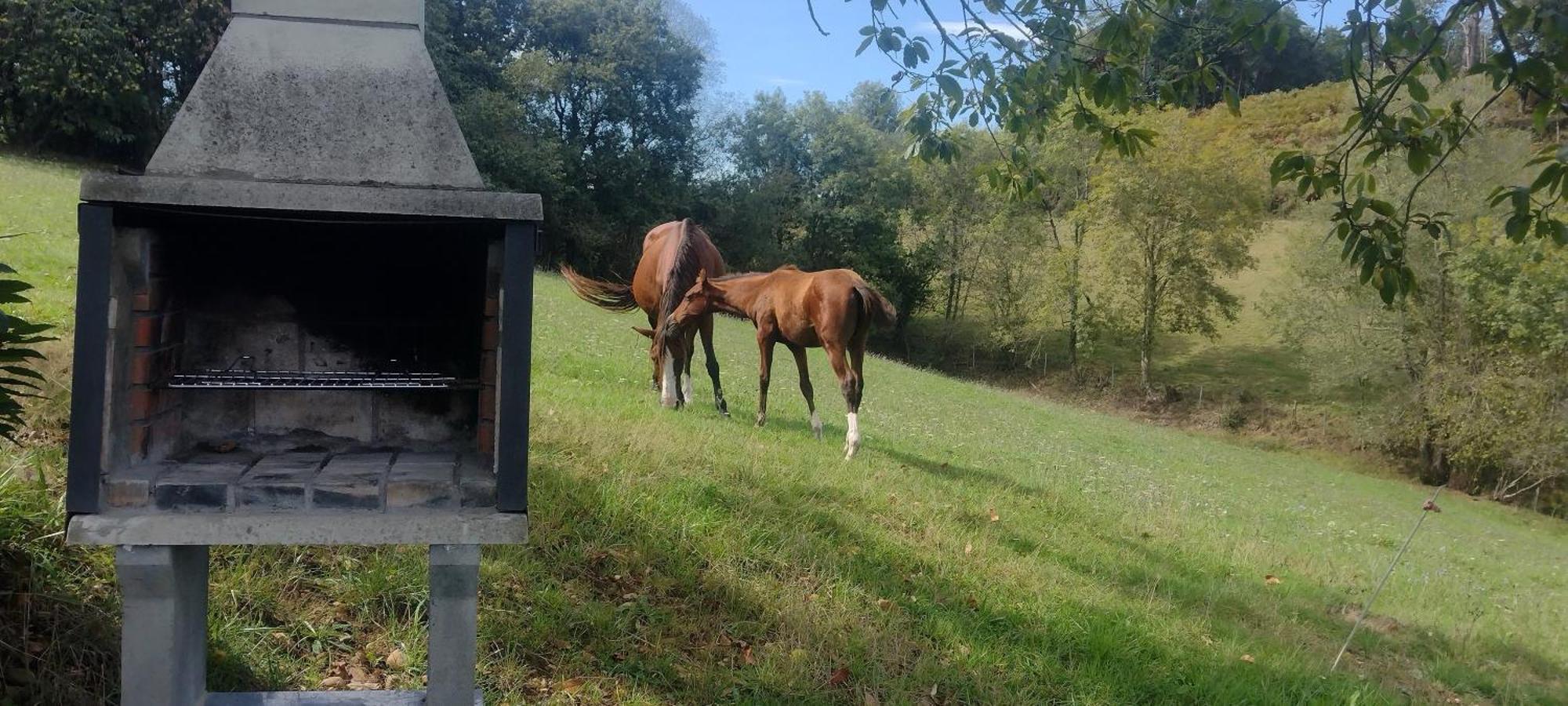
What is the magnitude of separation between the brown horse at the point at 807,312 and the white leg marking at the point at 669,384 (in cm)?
38

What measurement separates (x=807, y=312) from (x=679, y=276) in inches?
57.2

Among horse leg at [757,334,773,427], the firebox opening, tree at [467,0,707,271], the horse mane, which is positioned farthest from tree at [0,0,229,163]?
the firebox opening

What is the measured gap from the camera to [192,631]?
2.90 meters

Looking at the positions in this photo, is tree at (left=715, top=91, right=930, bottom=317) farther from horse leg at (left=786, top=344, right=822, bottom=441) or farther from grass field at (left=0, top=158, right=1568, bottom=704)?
grass field at (left=0, top=158, right=1568, bottom=704)

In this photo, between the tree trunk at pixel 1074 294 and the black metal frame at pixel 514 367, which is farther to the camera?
the tree trunk at pixel 1074 294

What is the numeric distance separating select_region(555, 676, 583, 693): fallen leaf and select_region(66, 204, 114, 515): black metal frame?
1.77 metres

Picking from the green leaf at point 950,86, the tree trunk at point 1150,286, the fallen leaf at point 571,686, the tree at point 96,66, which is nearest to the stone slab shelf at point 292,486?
the fallen leaf at point 571,686

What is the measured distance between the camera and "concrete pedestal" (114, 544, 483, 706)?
267cm

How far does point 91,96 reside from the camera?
74.1 ft

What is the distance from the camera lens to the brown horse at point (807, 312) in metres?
8.25

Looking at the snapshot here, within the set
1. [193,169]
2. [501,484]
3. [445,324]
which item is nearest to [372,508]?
[501,484]

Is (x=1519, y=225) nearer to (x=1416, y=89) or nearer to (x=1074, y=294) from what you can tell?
(x=1416, y=89)

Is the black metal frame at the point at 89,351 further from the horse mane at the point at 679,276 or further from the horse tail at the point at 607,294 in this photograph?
the horse tail at the point at 607,294

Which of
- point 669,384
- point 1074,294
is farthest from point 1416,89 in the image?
point 1074,294
